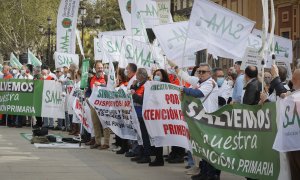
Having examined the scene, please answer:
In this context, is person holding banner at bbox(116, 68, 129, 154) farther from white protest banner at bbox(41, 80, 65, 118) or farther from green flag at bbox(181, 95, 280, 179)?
white protest banner at bbox(41, 80, 65, 118)

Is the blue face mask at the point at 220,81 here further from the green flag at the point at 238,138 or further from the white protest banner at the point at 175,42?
the green flag at the point at 238,138

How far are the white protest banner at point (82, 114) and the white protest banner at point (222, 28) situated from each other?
619 cm

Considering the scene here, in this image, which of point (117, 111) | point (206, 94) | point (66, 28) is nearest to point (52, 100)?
point (66, 28)

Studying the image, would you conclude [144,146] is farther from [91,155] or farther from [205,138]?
[205,138]

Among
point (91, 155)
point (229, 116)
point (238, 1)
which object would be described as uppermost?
point (238, 1)

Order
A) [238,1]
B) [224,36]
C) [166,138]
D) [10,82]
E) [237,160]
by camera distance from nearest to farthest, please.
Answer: [237,160]
[224,36]
[166,138]
[10,82]
[238,1]

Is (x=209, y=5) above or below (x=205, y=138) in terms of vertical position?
→ above

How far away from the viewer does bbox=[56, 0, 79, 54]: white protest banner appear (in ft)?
64.4

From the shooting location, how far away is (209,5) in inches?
374

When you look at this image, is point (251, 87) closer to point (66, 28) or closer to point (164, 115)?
point (164, 115)

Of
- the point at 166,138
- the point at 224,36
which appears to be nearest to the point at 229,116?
the point at 224,36

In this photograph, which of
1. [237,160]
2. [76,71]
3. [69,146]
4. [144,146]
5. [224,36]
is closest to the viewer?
[237,160]

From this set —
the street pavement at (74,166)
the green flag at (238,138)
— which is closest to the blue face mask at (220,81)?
the street pavement at (74,166)

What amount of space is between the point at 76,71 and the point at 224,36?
908 centimetres
